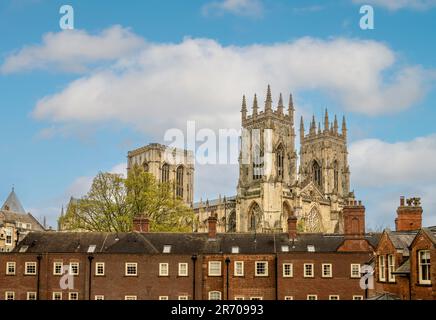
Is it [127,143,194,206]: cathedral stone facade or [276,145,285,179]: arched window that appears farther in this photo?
[127,143,194,206]: cathedral stone facade

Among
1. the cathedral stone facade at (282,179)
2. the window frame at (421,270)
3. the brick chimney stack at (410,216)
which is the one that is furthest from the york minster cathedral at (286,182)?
the window frame at (421,270)

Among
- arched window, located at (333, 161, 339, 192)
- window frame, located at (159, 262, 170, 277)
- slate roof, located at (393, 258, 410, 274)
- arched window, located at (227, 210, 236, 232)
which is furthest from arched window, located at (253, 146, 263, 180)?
slate roof, located at (393, 258, 410, 274)

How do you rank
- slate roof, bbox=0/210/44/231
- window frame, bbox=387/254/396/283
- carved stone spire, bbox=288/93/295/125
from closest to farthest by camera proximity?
window frame, bbox=387/254/396/283, slate roof, bbox=0/210/44/231, carved stone spire, bbox=288/93/295/125

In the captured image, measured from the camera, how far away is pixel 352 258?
45.6 m

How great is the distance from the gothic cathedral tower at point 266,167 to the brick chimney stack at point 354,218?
62.3 metres

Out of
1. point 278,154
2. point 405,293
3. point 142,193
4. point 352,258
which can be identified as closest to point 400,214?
point 352,258

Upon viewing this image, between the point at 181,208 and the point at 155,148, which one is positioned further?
the point at 155,148

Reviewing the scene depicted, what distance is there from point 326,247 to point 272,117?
253ft

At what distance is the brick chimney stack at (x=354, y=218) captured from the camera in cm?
4484

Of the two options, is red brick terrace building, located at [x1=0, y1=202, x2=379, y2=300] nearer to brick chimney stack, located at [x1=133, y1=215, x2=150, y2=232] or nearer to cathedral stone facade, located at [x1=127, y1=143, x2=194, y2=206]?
brick chimney stack, located at [x1=133, y1=215, x2=150, y2=232]

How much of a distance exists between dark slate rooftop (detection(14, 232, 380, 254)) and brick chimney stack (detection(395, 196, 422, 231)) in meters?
7.50

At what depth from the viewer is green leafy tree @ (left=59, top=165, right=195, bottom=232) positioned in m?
64.7

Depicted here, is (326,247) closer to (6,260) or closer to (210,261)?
(210,261)
